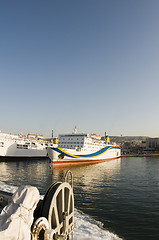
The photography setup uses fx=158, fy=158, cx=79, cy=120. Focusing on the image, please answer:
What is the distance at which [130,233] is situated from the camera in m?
8.68

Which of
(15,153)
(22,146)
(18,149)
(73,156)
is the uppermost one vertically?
(22,146)

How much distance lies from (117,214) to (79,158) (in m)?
33.0

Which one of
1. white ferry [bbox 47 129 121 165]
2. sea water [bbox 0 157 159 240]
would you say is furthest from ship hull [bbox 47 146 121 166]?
sea water [bbox 0 157 159 240]

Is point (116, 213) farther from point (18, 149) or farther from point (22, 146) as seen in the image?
point (22, 146)

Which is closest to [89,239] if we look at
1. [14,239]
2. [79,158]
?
[14,239]

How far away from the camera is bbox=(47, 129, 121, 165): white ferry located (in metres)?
39.7

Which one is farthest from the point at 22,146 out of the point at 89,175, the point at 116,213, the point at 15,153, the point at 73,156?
the point at 116,213

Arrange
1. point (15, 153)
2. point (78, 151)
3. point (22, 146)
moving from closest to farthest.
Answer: point (78, 151) < point (15, 153) < point (22, 146)

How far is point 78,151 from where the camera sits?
144 ft

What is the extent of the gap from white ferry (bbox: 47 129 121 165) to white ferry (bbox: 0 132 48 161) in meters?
10.9

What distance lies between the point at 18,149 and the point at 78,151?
23291 mm

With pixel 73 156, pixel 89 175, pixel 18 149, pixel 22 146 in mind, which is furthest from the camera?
pixel 22 146

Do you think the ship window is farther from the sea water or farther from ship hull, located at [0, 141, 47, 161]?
the sea water

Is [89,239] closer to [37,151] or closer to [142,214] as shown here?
[142,214]
